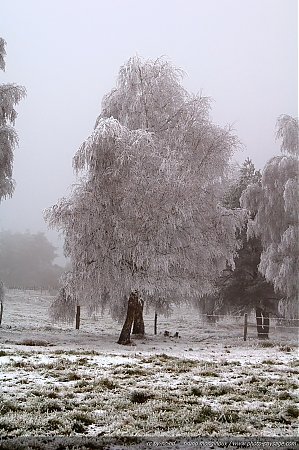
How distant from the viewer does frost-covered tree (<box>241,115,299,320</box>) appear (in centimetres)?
1850

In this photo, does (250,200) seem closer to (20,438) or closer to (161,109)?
(161,109)

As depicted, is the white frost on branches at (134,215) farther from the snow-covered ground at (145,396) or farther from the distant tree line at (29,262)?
the distant tree line at (29,262)

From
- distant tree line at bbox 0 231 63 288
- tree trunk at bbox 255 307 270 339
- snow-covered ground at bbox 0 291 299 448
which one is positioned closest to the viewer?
snow-covered ground at bbox 0 291 299 448

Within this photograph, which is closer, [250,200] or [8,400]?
[8,400]

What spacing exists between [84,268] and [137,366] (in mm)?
5898

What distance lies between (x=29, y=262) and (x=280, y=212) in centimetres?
6198

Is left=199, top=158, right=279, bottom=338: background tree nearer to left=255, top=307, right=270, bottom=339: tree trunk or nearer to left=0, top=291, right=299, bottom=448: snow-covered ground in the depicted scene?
left=255, top=307, right=270, bottom=339: tree trunk

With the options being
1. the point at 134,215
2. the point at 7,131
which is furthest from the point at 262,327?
the point at 7,131

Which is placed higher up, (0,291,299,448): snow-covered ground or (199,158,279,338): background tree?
(199,158,279,338): background tree

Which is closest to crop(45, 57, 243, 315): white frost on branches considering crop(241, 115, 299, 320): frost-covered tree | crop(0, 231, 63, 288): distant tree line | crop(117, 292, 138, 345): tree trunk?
crop(117, 292, 138, 345): tree trunk

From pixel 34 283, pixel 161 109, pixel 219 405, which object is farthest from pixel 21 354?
pixel 34 283

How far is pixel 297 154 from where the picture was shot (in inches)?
790

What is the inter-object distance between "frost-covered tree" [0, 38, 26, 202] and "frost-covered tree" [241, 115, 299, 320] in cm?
1117

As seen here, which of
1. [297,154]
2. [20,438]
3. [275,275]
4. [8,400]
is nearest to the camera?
[20,438]
